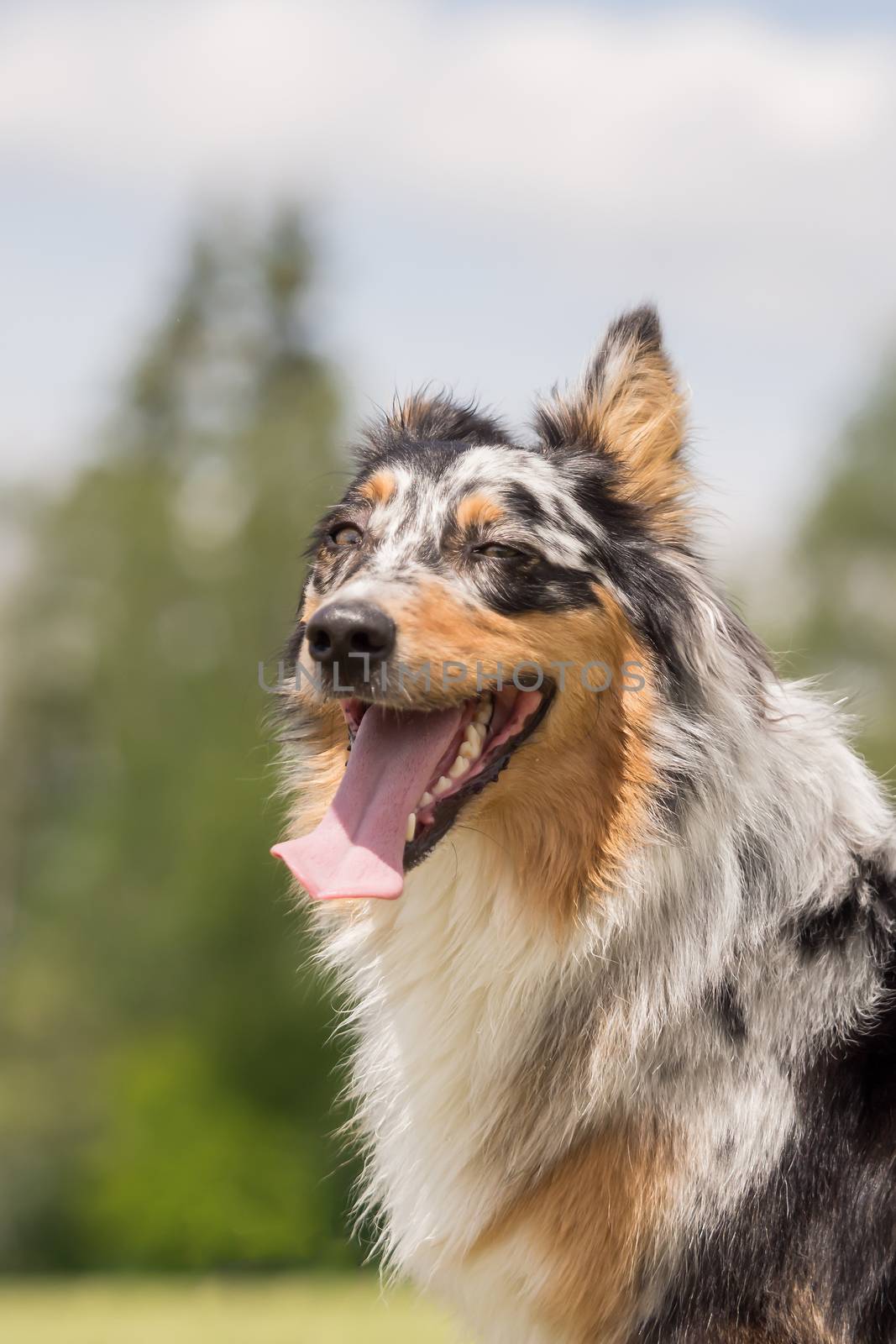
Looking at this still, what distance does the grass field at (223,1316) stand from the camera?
8.15 m

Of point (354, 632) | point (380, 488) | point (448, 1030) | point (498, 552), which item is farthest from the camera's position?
point (380, 488)

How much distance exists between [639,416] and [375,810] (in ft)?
5.42

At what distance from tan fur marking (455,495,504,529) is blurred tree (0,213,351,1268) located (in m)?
20.8

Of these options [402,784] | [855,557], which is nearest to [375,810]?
[402,784]

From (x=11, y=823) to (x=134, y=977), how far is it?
8.90m

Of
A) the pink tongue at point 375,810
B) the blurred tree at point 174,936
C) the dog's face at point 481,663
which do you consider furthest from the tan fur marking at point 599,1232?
the blurred tree at point 174,936

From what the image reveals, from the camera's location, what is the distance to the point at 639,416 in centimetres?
476

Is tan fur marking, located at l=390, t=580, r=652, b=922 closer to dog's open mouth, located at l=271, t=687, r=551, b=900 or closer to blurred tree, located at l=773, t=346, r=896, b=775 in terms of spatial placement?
dog's open mouth, located at l=271, t=687, r=551, b=900

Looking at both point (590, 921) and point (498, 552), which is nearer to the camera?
point (590, 921)

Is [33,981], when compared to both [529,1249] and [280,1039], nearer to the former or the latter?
[280,1039]

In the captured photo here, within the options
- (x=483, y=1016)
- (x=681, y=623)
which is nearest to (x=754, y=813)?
(x=681, y=623)

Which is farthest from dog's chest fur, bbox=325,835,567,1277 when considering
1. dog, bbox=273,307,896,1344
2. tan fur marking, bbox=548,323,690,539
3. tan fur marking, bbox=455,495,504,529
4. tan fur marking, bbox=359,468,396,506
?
tan fur marking, bbox=548,323,690,539

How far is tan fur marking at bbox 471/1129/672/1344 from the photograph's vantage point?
12.5ft

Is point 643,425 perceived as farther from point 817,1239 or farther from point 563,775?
point 817,1239
